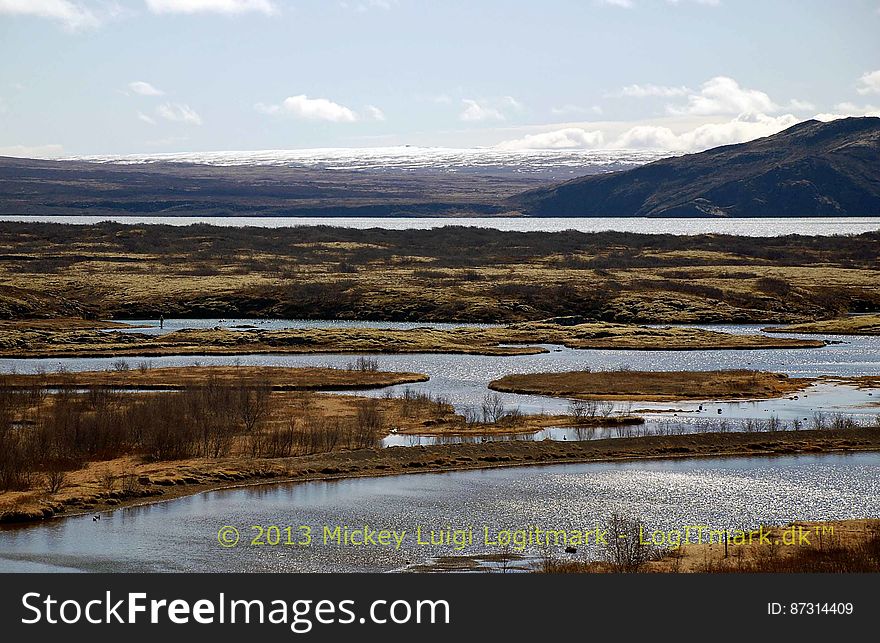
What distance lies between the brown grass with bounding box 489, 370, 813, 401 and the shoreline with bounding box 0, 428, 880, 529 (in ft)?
42.1

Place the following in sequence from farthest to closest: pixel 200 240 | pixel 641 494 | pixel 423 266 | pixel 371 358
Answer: pixel 200 240, pixel 423 266, pixel 371 358, pixel 641 494

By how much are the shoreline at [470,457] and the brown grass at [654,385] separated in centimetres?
1284

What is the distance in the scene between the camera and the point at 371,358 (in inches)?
2931

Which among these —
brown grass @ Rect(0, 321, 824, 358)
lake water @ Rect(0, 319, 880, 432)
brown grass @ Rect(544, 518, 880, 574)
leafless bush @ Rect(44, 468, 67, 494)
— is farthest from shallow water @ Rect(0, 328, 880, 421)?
brown grass @ Rect(544, 518, 880, 574)

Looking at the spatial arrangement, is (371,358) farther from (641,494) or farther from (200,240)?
(200,240)

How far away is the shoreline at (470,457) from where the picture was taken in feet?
121

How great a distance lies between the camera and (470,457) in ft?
136

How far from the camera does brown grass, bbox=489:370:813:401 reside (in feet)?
190

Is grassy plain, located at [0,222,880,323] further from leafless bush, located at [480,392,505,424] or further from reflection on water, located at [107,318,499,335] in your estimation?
leafless bush, located at [480,392,505,424]

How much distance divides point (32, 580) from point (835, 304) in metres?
94.1

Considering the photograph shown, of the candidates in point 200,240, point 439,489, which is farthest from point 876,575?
point 200,240

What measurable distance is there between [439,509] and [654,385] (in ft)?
95.4

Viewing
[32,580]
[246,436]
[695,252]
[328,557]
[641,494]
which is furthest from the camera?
[695,252]

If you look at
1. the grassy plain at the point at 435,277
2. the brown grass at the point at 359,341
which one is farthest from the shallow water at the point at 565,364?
the grassy plain at the point at 435,277
